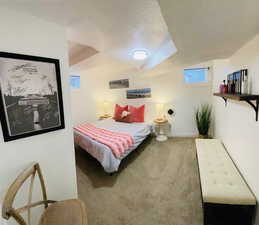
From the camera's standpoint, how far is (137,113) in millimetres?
4398

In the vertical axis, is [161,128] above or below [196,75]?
below

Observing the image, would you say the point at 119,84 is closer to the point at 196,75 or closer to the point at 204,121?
the point at 196,75

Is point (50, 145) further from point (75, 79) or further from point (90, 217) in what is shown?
point (75, 79)

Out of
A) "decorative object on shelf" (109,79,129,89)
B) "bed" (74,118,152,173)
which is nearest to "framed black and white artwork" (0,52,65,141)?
"bed" (74,118,152,173)

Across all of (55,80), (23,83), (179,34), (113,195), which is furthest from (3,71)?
(113,195)

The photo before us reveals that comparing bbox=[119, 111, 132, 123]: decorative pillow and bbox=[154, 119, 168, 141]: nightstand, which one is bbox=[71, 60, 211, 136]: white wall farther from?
bbox=[119, 111, 132, 123]: decorative pillow

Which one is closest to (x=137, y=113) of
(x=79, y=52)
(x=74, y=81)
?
(x=74, y=81)

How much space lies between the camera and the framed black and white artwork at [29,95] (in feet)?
3.61

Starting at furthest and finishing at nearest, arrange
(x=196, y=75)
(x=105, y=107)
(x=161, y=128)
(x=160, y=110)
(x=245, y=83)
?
(x=105, y=107)
(x=161, y=128)
(x=160, y=110)
(x=196, y=75)
(x=245, y=83)

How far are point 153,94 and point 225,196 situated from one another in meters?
3.41

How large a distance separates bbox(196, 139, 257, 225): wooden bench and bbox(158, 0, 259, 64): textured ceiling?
57.8 inches

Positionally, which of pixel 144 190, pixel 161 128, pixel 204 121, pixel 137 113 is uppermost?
pixel 137 113

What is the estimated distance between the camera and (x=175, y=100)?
4.36 m

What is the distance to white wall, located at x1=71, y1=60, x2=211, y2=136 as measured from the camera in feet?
13.9
